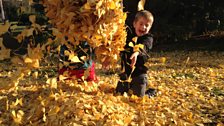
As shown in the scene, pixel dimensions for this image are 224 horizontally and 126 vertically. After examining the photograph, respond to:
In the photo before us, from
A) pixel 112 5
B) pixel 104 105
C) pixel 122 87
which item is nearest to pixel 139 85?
pixel 122 87

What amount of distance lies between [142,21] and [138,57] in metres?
0.53

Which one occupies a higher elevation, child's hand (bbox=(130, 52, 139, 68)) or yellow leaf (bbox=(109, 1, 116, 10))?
yellow leaf (bbox=(109, 1, 116, 10))

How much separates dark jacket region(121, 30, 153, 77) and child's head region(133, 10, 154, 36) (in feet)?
0.26

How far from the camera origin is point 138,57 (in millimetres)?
5086

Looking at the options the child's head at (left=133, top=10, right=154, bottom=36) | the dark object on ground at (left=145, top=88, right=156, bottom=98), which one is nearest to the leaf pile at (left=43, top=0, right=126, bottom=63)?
the child's head at (left=133, top=10, right=154, bottom=36)

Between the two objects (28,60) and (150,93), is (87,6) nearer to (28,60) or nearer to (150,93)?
(28,60)


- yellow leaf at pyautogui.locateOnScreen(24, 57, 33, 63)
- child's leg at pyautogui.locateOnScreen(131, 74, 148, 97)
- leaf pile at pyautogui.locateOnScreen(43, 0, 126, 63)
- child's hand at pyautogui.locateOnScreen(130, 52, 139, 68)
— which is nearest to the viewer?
yellow leaf at pyautogui.locateOnScreen(24, 57, 33, 63)

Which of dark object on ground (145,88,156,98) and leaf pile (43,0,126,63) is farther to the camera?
dark object on ground (145,88,156,98)

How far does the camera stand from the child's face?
484cm

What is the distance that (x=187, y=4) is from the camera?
13828 millimetres

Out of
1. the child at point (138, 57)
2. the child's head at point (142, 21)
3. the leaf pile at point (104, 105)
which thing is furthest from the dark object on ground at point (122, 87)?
the child's head at point (142, 21)

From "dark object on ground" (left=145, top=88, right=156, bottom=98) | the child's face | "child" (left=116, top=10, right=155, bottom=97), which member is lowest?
"dark object on ground" (left=145, top=88, right=156, bottom=98)

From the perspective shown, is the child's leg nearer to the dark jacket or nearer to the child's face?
the dark jacket

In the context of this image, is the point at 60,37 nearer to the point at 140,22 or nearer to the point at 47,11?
the point at 47,11
